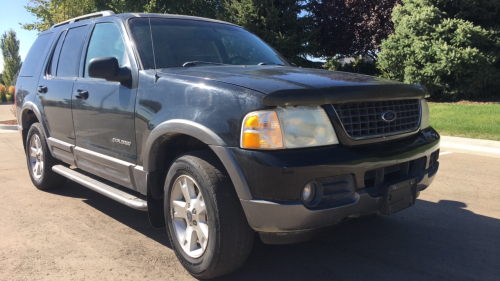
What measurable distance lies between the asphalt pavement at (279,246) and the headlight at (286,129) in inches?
40.3

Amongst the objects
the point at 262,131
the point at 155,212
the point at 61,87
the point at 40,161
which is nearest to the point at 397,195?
the point at 262,131

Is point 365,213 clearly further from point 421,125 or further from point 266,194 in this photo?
point 421,125

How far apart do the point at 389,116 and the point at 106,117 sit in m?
2.31

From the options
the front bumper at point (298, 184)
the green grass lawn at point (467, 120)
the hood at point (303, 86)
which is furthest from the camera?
the green grass lawn at point (467, 120)

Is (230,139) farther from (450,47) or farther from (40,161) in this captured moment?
(450,47)

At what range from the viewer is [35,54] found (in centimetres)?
554

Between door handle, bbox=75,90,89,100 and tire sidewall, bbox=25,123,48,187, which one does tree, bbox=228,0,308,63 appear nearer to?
Answer: tire sidewall, bbox=25,123,48,187

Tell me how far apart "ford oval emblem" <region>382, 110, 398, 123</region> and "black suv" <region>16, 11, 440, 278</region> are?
0.01 meters

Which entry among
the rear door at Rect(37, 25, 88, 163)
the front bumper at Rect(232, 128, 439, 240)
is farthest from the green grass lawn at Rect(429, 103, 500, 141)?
the rear door at Rect(37, 25, 88, 163)

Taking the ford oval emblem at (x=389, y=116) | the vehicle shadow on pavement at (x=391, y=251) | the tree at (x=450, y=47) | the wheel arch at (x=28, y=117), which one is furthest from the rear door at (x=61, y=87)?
the tree at (x=450, y=47)

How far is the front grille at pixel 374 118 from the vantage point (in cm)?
278

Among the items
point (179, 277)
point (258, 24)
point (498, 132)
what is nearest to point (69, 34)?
point (179, 277)

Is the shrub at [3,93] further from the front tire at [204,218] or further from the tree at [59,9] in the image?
the front tire at [204,218]

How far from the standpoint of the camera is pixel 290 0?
19.4m
